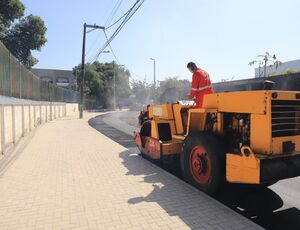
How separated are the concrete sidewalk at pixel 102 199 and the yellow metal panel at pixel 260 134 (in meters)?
1.04

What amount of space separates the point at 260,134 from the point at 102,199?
273 cm

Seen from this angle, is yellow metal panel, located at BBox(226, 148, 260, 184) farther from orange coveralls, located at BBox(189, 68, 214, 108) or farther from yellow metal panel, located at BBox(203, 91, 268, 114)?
orange coveralls, located at BBox(189, 68, 214, 108)

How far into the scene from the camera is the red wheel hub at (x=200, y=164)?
5488mm

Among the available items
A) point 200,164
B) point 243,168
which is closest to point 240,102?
point 243,168

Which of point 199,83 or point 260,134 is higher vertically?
point 199,83

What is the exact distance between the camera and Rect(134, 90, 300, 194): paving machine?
14.8 feet

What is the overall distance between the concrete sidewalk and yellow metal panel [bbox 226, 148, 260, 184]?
0.52 meters

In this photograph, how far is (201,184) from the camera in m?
5.62

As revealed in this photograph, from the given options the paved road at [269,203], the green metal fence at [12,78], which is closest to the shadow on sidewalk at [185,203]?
the paved road at [269,203]

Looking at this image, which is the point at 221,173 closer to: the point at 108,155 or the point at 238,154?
the point at 238,154

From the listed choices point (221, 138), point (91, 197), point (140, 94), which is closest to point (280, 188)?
point (221, 138)

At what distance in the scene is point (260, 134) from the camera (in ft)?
15.0

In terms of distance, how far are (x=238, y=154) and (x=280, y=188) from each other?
6.35ft

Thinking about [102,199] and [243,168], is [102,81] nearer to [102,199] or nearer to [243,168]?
[102,199]
